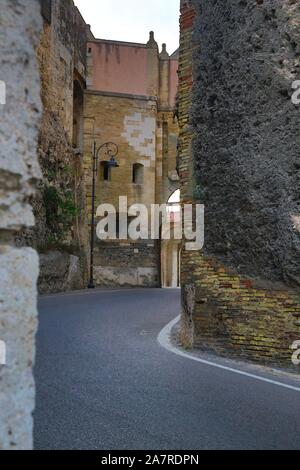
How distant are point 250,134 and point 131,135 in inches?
817

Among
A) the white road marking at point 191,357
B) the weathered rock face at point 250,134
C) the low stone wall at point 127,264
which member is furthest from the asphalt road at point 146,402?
the low stone wall at point 127,264

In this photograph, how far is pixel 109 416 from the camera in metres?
4.38

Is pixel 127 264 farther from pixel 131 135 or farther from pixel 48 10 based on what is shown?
pixel 48 10

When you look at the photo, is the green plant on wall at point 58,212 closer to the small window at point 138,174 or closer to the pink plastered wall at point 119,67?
the small window at point 138,174

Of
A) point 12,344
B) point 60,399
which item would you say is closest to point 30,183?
point 12,344

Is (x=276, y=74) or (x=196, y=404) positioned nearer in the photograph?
(x=196, y=404)

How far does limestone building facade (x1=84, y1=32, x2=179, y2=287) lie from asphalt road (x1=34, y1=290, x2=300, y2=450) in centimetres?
1821

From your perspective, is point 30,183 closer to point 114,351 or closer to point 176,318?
point 114,351

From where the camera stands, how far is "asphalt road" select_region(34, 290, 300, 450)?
3857mm

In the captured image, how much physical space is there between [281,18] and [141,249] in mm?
20154

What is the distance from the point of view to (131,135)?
27828 mm

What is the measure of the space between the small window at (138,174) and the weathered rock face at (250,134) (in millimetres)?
19353

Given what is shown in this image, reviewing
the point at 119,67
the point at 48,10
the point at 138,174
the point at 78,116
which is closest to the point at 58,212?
the point at 48,10

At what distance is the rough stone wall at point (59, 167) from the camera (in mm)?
18797
